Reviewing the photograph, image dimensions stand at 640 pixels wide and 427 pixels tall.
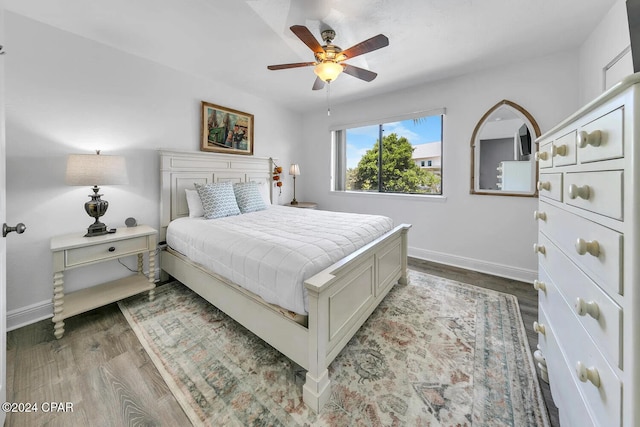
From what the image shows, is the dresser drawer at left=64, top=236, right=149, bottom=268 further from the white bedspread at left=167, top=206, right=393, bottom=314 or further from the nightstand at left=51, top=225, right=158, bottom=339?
the white bedspread at left=167, top=206, right=393, bottom=314

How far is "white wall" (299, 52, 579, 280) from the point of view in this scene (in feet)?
8.92

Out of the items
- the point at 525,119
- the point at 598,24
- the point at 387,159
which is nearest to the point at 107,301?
the point at 387,159

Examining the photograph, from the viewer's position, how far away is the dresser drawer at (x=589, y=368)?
2.05 feet

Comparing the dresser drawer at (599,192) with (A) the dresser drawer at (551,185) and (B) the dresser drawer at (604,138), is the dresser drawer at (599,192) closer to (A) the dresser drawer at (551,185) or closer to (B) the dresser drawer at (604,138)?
(B) the dresser drawer at (604,138)

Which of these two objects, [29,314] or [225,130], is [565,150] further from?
[29,314]

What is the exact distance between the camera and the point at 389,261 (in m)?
2.42

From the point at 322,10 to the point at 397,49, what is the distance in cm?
99

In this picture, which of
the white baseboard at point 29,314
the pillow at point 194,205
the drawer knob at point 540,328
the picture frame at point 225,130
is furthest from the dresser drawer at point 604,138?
the white baseboard at point 29,314

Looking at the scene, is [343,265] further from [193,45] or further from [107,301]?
[193,45]

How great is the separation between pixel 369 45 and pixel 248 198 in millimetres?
2140

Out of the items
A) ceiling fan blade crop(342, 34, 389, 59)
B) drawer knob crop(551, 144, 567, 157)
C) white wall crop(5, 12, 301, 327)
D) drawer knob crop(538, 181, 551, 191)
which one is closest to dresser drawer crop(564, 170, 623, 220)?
drawer knob crop(551, 144, 567, 157)

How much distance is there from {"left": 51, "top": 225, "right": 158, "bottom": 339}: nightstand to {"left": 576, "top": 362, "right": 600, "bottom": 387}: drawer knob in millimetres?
2910

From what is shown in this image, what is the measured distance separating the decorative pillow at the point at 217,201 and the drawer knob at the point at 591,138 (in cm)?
281

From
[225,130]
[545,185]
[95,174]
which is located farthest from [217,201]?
[545,185]
